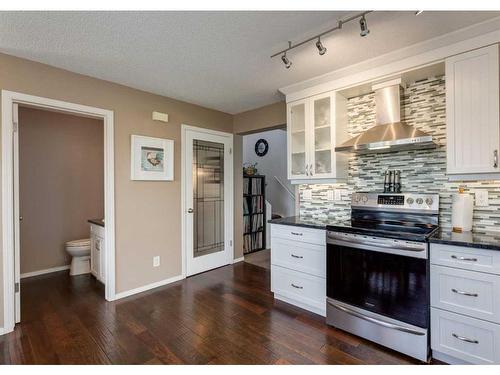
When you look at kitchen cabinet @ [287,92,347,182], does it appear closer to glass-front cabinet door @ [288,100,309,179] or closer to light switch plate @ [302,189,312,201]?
glass-front cabinet door @ [288,100,309,179]

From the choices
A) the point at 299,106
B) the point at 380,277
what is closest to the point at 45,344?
the point at 380,277

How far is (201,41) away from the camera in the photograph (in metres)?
2.07

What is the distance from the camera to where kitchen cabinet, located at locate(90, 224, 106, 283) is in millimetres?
3193

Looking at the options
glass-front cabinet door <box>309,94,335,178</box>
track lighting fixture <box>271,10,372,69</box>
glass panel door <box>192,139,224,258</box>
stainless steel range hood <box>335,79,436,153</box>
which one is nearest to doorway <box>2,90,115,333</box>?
glass panel door <box>192,139,224,258</box>

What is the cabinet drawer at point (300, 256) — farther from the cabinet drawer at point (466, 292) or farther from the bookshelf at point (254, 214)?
the bookshelf at point (254, 214)

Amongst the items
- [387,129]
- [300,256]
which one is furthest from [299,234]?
[387,129]

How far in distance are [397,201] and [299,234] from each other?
36.9 inches

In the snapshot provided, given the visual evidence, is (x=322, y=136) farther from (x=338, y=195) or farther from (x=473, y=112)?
(x=473, y=112)

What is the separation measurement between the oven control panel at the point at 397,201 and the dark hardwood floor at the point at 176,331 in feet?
3.79

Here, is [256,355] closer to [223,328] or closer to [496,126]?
[223,328]

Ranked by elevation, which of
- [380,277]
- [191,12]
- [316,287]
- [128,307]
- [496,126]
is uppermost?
[191,12]
